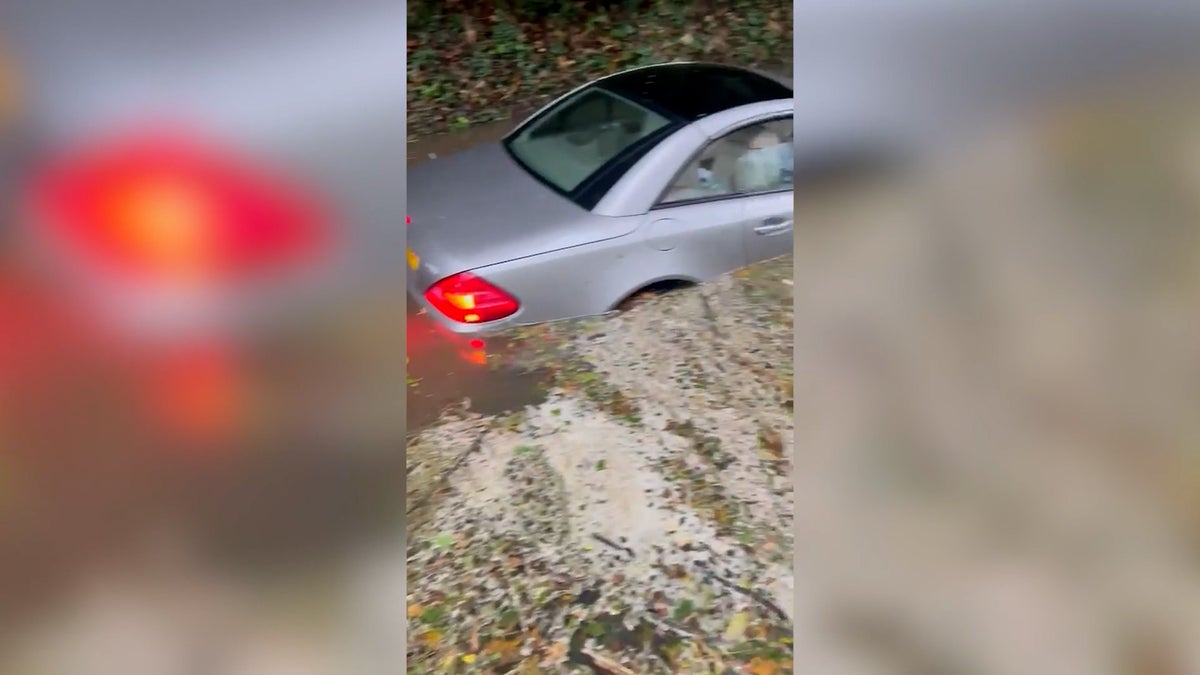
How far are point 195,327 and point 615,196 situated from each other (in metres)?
1.09

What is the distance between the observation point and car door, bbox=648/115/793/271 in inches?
82.2

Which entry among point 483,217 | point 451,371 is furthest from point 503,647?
point 483,217

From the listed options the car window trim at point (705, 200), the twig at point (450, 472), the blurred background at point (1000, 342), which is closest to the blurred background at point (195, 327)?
the twig at point (450, 472)

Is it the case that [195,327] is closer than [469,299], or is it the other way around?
[195,327]

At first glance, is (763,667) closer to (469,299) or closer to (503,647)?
(503,647)

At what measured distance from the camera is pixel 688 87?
2182mm

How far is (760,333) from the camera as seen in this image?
6.80 ft

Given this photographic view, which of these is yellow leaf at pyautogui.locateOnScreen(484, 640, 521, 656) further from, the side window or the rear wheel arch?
the side window

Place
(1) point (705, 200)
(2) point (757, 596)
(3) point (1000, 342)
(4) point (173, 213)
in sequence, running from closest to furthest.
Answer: (4) point (173, 213) < (3) point (1000, 342) < (2) point (757, 596) < (1) point (705, 200)

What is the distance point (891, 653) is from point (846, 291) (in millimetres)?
931

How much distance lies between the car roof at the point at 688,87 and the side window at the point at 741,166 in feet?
0.31

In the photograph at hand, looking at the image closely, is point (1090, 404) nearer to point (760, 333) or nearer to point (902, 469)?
point (902, 469)

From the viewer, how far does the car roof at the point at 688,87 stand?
2131mm

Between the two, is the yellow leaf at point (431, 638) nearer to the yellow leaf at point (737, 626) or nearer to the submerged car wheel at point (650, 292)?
the yellow leaf at point (737, 626)
